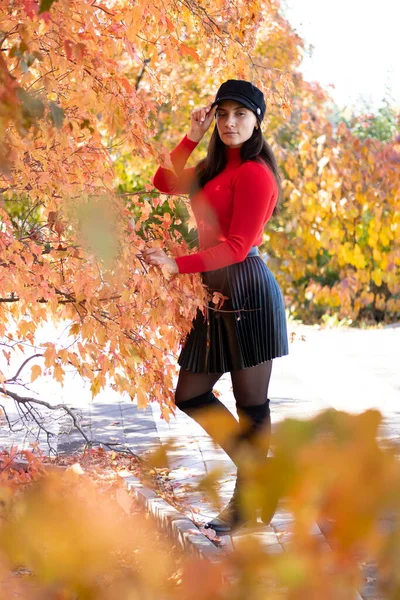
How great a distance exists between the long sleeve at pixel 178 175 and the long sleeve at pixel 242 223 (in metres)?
0.37

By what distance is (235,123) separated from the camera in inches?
136

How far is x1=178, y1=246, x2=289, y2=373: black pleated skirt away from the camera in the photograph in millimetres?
3523

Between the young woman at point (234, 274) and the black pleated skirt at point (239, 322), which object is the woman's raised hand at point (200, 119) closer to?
the young woman at point (234, 274)

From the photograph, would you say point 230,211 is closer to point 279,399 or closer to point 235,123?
point 235,123

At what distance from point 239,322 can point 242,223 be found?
42 cm

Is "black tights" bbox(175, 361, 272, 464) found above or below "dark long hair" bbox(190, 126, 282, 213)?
below

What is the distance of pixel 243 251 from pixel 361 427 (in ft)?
7.95

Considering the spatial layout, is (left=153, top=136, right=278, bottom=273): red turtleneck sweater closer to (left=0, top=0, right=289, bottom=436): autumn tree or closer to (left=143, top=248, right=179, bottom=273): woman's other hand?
(left=143, top=248, right=179, bottom=273): woman's other hand

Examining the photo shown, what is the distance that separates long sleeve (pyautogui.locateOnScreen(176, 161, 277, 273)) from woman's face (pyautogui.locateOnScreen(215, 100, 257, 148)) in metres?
0.13

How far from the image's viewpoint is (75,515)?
3.40 ft

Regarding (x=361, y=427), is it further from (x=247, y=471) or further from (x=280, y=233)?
(x=280, y=233)

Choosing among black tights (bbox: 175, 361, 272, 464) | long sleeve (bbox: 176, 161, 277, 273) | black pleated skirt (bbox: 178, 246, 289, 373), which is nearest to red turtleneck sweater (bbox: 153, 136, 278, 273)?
long sleeve (bbox: 176, 161, 277, 273)

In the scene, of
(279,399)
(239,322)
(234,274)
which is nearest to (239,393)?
(239,322)

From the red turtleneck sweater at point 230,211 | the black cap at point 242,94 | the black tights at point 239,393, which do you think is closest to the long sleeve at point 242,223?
the red turtleneck sweater at point 230,211
